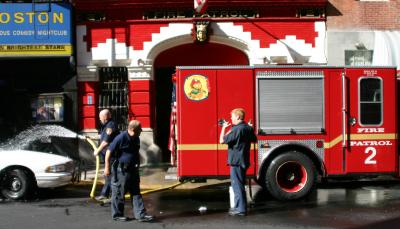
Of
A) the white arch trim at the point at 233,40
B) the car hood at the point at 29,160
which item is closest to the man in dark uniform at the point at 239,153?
the car hood at the point at 29,160

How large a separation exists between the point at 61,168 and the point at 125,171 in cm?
274

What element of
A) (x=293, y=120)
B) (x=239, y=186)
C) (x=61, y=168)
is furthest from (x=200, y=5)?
(x=239, y=186)

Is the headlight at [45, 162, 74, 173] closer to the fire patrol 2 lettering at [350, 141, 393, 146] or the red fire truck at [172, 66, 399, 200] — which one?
the red fire truck at [172, 66, 399, 200]

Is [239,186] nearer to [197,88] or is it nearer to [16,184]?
[197,88]

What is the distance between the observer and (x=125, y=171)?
8.12 m

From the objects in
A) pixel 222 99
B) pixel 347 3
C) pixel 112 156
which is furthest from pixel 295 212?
pixel 347 3

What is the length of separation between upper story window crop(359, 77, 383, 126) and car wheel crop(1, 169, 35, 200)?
6.02m

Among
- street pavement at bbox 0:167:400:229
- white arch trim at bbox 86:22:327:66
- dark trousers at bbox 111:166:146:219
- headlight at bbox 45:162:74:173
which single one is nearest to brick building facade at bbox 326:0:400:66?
white arch trim at bbox 86:22:327:66

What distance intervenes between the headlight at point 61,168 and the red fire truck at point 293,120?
2.12 m

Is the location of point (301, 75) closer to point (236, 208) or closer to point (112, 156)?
point (236, 208)

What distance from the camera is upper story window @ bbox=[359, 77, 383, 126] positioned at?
33.6ft

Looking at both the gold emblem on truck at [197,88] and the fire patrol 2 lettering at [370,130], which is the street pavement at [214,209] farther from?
the gold emblem on truck at [197,88]

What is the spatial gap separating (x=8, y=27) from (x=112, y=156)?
8.41 meters

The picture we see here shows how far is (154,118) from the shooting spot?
16078mm
